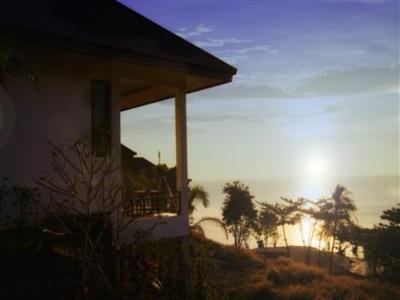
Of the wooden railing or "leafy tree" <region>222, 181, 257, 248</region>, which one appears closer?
the wooden railing

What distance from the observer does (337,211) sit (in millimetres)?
47500

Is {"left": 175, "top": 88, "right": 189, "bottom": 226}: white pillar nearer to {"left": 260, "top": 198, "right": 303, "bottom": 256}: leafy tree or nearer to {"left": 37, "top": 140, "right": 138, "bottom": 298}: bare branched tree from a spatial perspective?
{"left": 37, "top": 140, "right": 138, "bottom": 298}: bare branched tree

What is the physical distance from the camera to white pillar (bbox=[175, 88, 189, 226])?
10883mm

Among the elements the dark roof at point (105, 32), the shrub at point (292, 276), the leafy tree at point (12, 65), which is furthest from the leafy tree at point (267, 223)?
the leafy tree at point (12, 65)

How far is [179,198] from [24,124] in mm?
3695

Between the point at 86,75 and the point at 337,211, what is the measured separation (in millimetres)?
41375

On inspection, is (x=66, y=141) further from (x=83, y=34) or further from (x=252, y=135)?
(x=252, y=135)

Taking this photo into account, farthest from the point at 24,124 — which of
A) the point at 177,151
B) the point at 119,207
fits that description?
the point at 177,151

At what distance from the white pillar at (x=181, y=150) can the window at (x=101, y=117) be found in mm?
1772

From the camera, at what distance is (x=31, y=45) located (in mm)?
7965

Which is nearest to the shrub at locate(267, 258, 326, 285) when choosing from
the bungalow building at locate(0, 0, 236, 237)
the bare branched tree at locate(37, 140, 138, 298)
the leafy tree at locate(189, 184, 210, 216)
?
the leafy tree at locate(189, 184, 210, 216)

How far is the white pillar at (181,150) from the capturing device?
35.7 feet

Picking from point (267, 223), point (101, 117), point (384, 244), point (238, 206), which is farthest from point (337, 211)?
point (101, 117)

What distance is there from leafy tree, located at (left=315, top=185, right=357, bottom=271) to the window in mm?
39924
